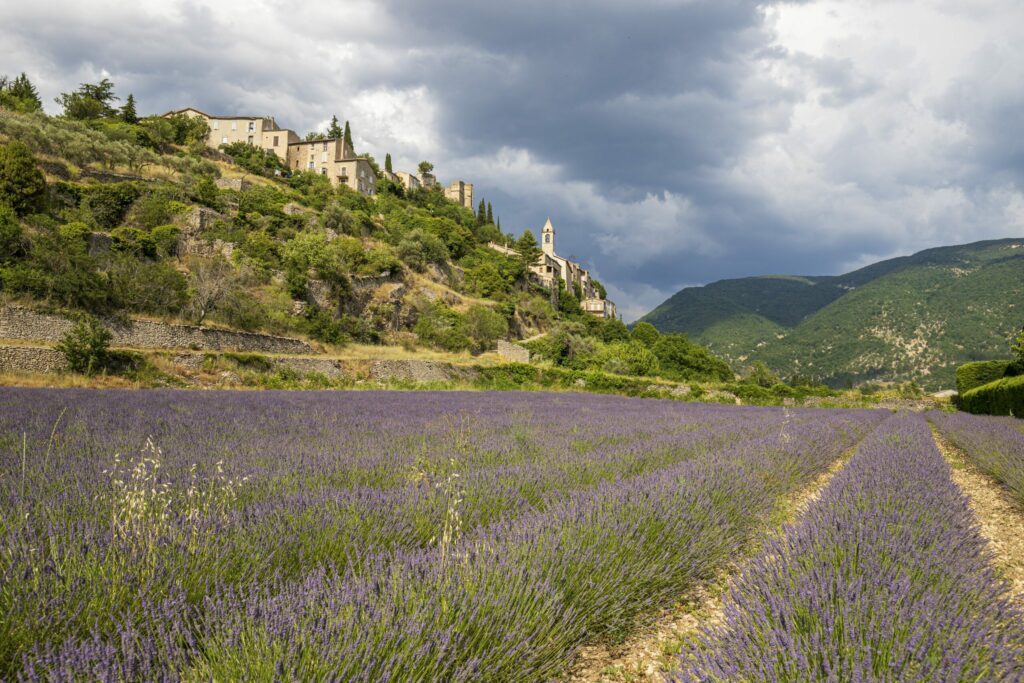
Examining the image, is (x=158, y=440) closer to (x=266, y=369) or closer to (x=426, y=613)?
(x=426, y=613)

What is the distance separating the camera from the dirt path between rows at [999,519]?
3.24 meters

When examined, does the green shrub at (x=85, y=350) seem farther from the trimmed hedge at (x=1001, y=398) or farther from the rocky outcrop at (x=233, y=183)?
the rocky outcrop at (x=233, y=183)

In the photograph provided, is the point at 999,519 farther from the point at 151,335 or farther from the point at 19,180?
the point at 19,180

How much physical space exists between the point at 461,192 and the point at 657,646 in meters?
83.5

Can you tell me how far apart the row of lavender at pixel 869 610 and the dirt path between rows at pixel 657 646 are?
1.05ft

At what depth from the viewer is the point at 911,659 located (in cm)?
145

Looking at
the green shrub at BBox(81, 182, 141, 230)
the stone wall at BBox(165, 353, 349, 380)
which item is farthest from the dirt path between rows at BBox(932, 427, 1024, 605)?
the green shrub at BBox(81, 182, 141, 230)

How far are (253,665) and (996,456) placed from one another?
9.40m

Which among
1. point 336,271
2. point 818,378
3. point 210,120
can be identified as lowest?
point 818,378

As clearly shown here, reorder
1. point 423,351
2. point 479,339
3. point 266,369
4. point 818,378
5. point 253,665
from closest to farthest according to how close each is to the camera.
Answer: point 253,665
point 266,369
point 423,351
point 479,339
point 818,378

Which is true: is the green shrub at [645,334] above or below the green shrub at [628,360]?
above

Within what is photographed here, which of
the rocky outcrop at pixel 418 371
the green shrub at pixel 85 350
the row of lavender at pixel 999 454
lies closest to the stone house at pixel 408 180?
the rocky outcrop at pixel 418 371

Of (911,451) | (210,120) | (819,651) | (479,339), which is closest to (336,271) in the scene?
(479,339)

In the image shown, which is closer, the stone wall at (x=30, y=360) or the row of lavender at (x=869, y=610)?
the row of lavender at (x=869, y=610)
